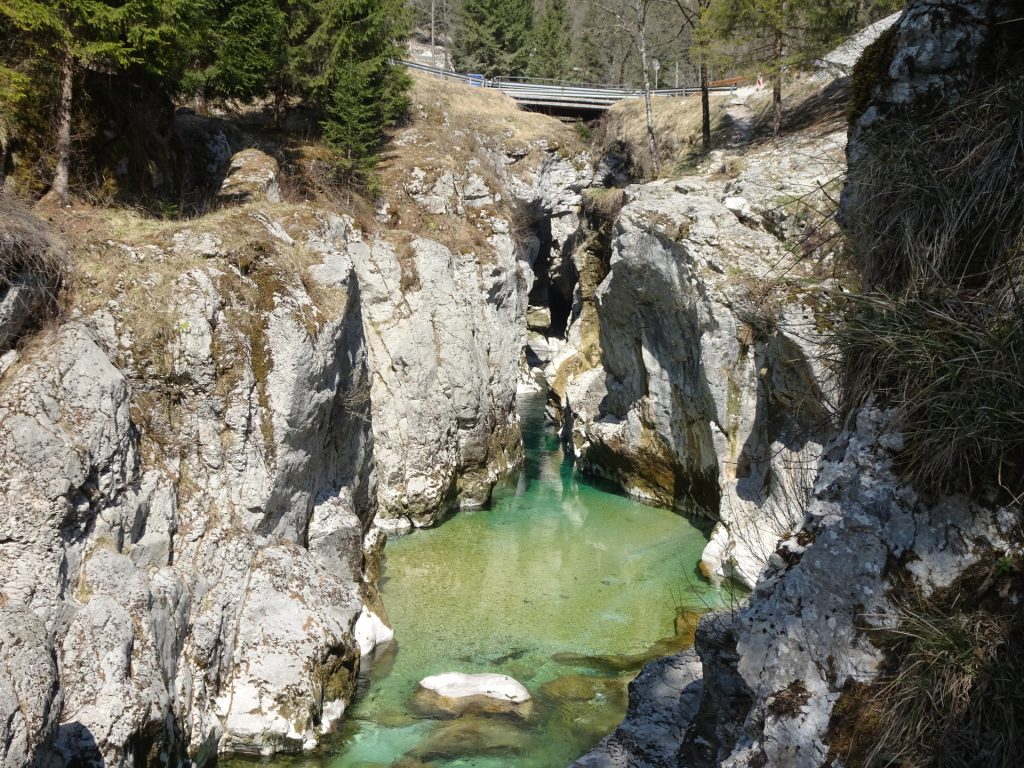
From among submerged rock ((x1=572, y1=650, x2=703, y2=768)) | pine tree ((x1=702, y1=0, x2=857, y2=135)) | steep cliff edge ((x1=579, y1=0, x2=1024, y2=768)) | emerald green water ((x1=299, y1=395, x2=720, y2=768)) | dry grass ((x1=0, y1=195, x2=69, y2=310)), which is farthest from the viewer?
pine tree ((x1=702, y1=0, x2=857, y2=135))

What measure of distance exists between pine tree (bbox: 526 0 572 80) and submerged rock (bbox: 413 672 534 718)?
41007 mm

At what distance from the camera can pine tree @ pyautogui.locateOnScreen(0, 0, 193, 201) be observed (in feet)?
35.9

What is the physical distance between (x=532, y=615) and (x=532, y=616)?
4 centimetres

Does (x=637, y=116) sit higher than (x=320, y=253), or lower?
higher

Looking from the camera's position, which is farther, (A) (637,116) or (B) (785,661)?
(A) (637,116)

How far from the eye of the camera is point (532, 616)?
13117 millimetres

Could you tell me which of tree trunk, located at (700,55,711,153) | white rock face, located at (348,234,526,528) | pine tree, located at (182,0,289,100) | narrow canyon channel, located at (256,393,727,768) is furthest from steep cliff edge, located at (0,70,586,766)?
tree trunk, located at (700,55,711,153)

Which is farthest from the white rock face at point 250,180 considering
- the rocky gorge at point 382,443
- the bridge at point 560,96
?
the bridge at point 560,96

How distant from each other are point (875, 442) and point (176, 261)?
9542mm

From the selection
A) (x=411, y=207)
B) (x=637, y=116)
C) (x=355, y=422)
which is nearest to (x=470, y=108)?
(x=637, y=116)

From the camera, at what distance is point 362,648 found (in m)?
11.4

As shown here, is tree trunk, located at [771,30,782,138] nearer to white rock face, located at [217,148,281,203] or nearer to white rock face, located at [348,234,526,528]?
white rock face, located at [348,234,526,528]

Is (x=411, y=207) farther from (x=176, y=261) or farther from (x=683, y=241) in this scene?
(x=176, y=261)

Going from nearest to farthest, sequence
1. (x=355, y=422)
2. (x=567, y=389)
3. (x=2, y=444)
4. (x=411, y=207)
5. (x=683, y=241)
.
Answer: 1. (x=2, y=444)
2. (x=355, y=422)
3. (x=683, y=241)
4. (x=411, y=207)
5. (x=567, y=389)
